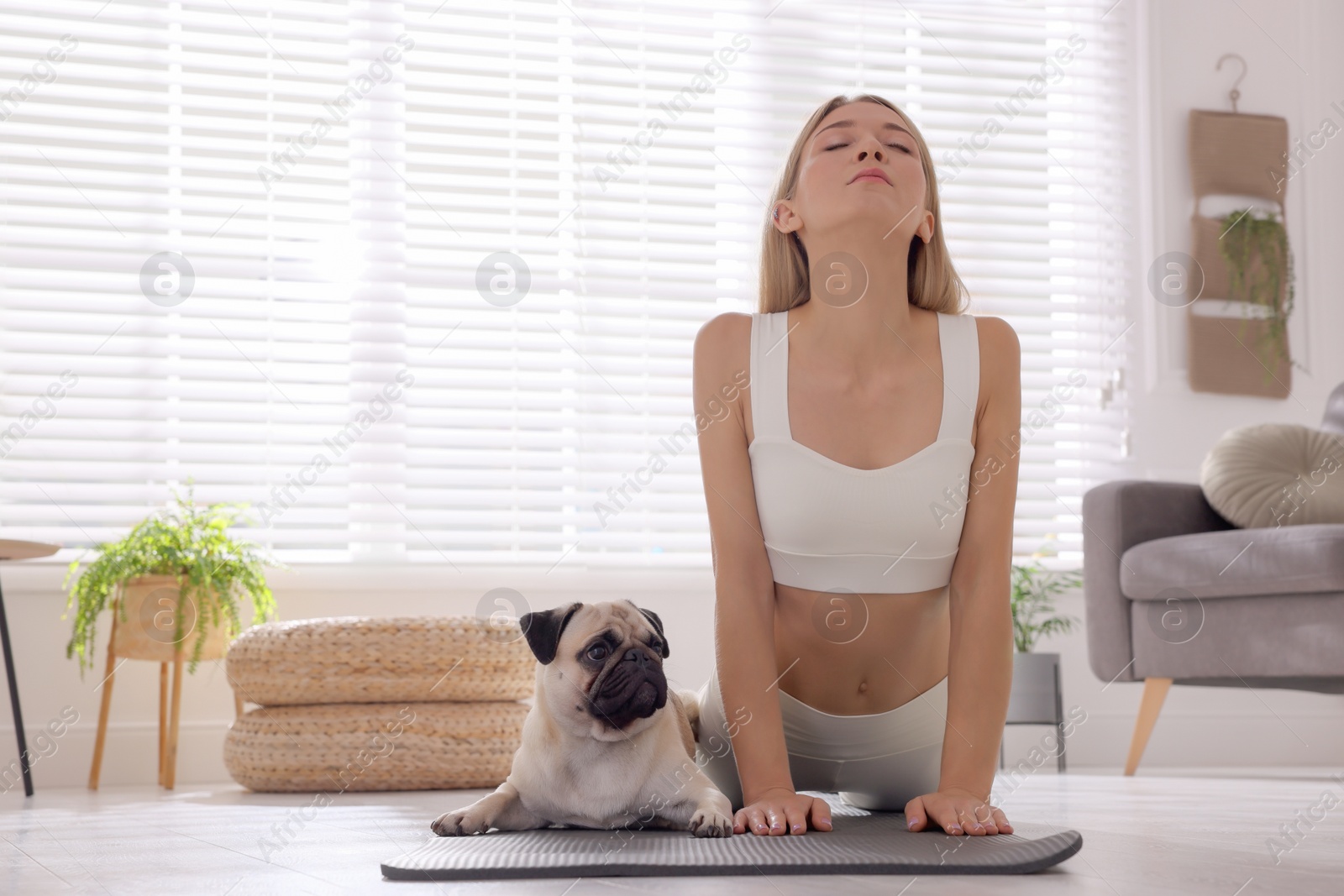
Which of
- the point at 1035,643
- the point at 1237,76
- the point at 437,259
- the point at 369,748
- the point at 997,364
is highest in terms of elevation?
the point at 1237,76

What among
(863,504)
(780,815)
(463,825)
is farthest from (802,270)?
(463,825)

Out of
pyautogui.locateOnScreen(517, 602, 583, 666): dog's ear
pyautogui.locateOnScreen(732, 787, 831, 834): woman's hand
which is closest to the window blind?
pyautogui.locateOnScreen(517, 602, 583, 666): dog's ear

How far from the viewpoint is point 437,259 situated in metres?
3.45

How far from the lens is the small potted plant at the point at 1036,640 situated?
122 inches

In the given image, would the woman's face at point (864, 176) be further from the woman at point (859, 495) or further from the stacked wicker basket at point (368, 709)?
the stacked wicker basket at point (368, 709)

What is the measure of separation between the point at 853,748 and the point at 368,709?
4.52 feet

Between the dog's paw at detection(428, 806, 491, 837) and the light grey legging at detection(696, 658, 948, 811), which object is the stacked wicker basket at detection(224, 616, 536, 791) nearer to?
the light grey legging at detection(696, 658, 948, 811)

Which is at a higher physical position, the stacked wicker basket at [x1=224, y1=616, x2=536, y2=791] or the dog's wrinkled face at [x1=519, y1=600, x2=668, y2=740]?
the dog's wrinkled face at [x1=519, y1=600, x2=668, y2=740]

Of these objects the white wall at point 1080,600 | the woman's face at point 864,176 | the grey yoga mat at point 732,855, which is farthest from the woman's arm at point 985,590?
the white wall at point 1080,600

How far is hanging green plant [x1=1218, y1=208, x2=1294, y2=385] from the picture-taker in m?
3.91

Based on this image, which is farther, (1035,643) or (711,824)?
(1035,643)

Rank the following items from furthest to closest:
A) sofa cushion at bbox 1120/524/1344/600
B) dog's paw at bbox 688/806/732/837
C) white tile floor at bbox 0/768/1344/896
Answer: sofa cushion at bbox 1120/524/1344/600, dog's paw at bbox 688/806/732/837, white tile floor at bbox 0/768/1344/896

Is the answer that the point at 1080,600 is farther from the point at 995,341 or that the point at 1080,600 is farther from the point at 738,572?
the point at 738,572

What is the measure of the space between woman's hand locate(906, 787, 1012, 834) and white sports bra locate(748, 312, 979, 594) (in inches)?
10.9
